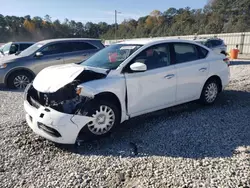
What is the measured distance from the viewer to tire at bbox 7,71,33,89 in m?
7.53

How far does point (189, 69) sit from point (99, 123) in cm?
233

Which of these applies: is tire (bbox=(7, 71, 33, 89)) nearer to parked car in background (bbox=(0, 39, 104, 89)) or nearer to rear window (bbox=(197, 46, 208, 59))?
parked car in background (bbox=(0, 39, 104, 89))

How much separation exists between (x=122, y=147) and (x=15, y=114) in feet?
9.76

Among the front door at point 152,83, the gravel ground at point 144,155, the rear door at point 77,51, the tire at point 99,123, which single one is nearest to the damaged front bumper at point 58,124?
the tire at point 99,123

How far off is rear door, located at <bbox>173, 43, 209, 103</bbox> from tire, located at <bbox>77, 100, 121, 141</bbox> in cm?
158

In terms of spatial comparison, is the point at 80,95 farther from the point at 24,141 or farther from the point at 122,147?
the point at 24,141

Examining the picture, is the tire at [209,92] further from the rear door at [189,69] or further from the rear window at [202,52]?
the rear window at [202,52]

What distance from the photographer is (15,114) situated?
4.98 m

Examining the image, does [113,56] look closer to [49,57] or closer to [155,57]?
[155,57]

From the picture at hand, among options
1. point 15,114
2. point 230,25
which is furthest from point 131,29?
point 15,114

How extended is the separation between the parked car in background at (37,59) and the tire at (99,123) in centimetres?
510

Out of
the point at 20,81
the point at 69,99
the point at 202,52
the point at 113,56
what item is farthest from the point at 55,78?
the point at 20,81

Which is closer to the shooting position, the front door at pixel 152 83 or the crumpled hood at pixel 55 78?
the crumpled hood at pixel 55 78

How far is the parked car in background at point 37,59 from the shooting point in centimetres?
746
